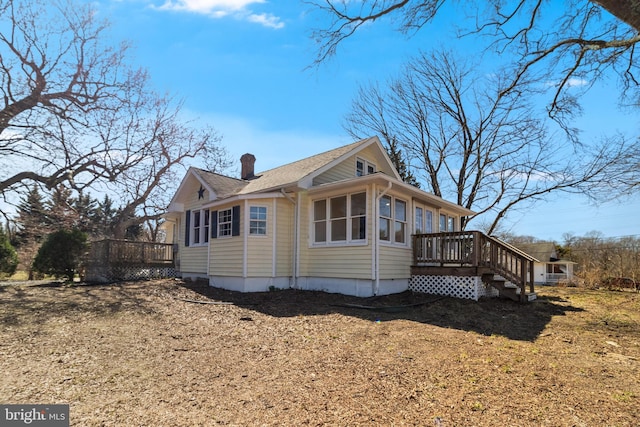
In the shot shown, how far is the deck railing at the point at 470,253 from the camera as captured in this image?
36.3ft

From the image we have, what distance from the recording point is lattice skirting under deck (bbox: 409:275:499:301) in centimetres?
1100

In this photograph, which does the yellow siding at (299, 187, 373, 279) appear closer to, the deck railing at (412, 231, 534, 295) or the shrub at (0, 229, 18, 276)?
the deck railing at (412, 231, 534, 295)

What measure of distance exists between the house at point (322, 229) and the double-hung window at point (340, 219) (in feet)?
0.10

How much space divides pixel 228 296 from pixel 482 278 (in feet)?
25.5

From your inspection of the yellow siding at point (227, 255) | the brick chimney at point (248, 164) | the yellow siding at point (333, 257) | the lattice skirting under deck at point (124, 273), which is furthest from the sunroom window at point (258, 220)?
the lattice skirting under deck at point (124, 273)

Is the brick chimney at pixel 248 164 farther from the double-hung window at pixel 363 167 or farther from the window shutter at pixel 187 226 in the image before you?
the double-hung window at pixel 363 167

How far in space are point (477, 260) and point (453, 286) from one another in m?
1.19

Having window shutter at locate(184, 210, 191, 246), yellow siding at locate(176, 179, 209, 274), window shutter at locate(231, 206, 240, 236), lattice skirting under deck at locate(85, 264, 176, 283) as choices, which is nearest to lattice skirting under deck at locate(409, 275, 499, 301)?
window shutter at locate(231, 206, 240, 236)

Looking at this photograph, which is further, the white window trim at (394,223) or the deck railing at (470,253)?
the white window trim at (394,223)

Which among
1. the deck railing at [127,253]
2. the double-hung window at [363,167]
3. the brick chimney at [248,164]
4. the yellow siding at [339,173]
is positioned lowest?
the deck railing at [127,253]

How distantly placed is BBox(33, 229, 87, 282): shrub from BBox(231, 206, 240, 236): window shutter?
24.3 ft

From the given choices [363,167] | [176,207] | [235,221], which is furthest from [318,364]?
[176,207]

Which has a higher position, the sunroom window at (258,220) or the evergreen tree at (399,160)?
the evergreen tree at (399,160)

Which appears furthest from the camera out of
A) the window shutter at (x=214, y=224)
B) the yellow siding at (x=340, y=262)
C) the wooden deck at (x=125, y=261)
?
the wooden deck at (x=125, y=261)
